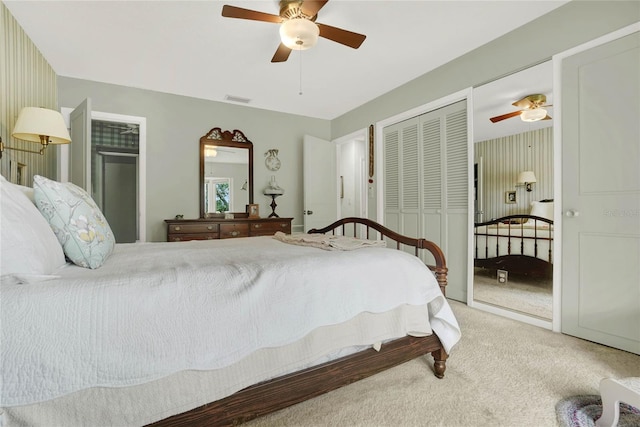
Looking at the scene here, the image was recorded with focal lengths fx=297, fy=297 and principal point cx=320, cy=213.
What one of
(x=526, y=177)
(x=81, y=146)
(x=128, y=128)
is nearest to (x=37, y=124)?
(x=81, y=146)

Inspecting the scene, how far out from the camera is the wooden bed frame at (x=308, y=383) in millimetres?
1000

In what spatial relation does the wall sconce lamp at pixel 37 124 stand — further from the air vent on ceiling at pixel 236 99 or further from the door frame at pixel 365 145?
the door frame at pixel 365 145

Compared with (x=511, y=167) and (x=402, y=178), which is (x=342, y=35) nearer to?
(x=402, y=178)

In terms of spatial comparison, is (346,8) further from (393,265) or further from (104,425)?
(104,425)

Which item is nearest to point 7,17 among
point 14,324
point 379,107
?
point 14,324

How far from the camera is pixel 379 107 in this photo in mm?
4125

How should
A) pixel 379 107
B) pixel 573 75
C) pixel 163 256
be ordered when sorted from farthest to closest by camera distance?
pixel 379 107
pixel 573 75
pixel 163 256

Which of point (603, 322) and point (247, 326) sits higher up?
point (247, 326)

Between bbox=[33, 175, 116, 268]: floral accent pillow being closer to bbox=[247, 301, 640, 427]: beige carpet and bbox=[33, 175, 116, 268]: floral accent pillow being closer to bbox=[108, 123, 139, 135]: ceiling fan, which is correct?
bbox=[247, 301, 640, 427]: beige carpet

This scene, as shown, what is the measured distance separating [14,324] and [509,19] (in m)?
3.49

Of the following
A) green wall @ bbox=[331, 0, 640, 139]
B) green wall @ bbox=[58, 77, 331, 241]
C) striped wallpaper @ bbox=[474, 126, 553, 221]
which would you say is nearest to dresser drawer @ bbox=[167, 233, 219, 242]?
green wall @ bbox=[58, 77, 331, 241]

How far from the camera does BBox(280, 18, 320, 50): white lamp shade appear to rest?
207cm

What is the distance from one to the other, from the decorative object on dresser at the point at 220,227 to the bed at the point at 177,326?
2.26 meters

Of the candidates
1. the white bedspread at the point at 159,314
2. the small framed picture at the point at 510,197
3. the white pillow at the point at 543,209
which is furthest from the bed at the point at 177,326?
the small framed picture at the point at 510,197
